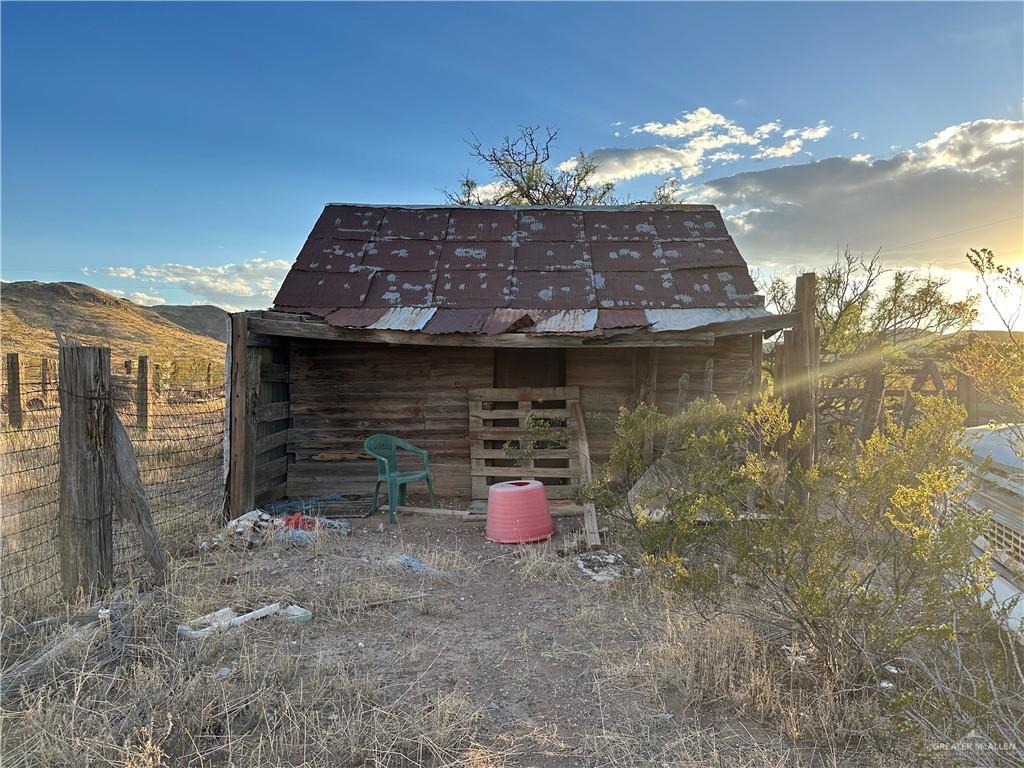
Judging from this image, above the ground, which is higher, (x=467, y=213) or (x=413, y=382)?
(x=467, y=213)

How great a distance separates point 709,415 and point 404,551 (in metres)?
3.10

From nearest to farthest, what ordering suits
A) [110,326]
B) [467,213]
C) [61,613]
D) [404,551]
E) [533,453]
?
[61,613], [404,551], [533,453], [467,213], [110,326]

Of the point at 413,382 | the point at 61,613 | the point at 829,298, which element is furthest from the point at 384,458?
the point at 829,298

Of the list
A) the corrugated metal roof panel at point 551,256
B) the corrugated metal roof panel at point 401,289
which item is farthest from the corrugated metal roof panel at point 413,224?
the corrugated metal roof panel at point 551,256

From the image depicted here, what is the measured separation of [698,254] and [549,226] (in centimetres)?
226

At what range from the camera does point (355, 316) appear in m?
8.02

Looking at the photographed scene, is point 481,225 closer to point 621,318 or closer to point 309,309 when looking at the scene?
point 309,309

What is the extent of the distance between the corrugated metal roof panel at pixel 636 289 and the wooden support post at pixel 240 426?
14.1 ft

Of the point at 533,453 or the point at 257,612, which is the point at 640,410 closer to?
the point at 533,453

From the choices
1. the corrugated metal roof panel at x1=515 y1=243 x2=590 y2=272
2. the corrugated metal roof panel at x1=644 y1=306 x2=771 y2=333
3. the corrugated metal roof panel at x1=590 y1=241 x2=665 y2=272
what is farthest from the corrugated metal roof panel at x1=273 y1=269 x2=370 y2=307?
the corrugated metal roof panel at x1=644 y1=306 x2=771 y2=333

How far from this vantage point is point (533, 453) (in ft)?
26.8

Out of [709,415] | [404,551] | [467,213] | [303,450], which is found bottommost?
[404,551]

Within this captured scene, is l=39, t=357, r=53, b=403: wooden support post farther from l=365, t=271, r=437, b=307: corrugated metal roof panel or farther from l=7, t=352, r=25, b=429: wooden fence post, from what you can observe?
l=365, t=271, r=437, b=307: corrugated metal roof panel

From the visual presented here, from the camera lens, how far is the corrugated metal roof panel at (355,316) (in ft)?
25.3
